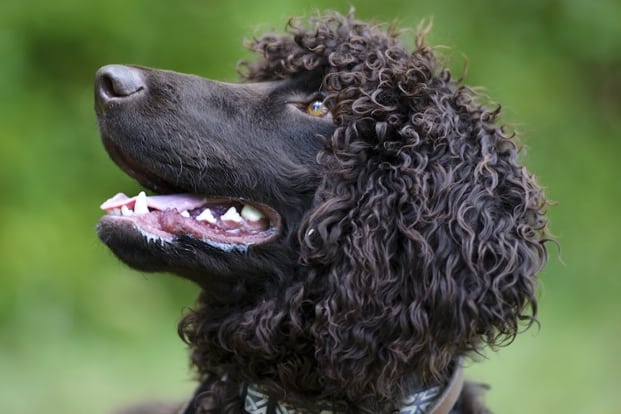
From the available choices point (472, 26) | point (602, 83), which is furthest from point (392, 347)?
point (602, 83)

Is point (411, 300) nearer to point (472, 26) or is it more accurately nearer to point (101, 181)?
point (101, 181)

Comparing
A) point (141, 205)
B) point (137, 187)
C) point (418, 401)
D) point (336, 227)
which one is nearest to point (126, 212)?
point (141, 205)

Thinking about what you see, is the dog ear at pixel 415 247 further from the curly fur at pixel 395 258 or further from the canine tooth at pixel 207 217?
the canine tooth at pixel 207 217

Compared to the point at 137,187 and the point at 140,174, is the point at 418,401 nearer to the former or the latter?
the point at 140,174

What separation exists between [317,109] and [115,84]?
668 millimetres

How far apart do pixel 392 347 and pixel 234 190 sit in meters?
0.71

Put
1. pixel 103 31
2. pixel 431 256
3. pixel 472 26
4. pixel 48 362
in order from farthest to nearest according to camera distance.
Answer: pixel 472 26, pixel 103 31, pixel 48 362, pixel 431 256

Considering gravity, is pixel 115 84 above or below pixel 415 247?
above

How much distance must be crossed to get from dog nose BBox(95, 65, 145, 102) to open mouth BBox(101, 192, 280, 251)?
323 mm

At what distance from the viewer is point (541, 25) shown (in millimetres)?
7801

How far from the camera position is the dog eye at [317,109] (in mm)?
3076

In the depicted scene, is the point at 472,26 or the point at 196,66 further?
the point at 472,26

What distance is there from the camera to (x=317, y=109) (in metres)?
3.09

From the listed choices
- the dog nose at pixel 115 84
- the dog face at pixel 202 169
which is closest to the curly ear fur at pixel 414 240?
the dog face at pixel 202 169
